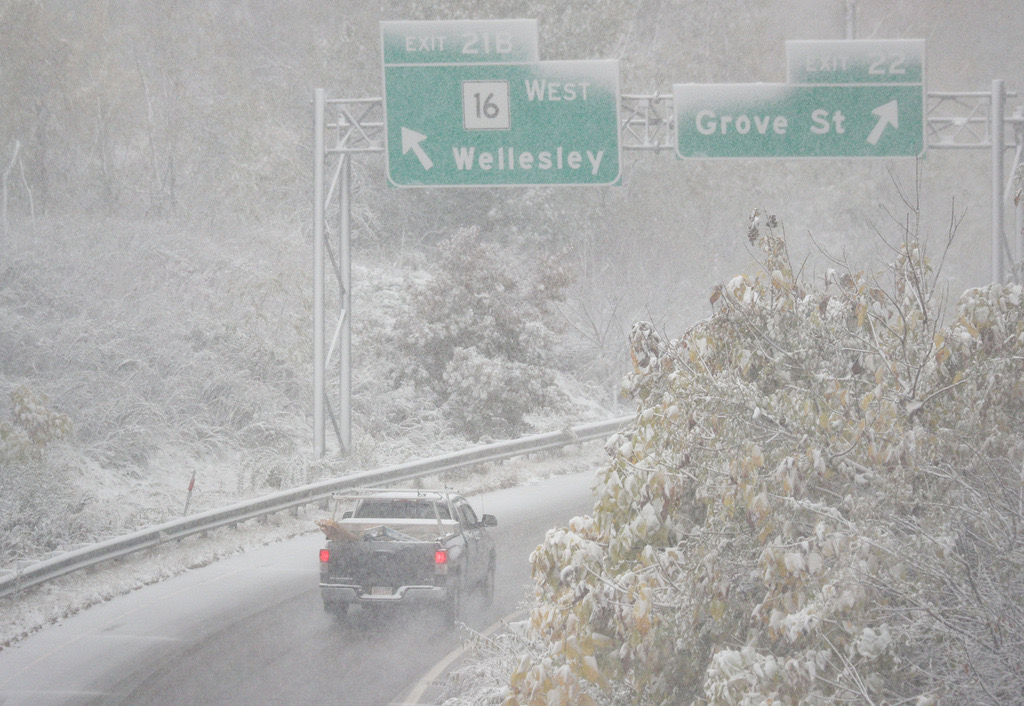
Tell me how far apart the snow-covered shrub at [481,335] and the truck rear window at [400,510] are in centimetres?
1546

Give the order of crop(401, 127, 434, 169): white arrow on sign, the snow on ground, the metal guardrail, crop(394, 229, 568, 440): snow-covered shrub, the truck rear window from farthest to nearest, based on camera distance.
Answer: crop(394, 229, 568, 440): snow-covered shrub, crop(401, 127, 434, 169): white arrow on sign, the metal guardrail, the snow on ground, the truck rear window

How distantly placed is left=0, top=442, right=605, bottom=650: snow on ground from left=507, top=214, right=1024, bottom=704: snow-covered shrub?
868cm

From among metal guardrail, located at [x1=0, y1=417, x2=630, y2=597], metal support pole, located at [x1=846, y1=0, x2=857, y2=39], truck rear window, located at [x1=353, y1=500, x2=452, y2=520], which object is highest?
metal support pole, located at [x1=846, y1=0, x2=857, y2=39]

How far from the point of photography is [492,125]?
709 inches

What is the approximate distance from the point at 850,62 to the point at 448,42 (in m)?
6.78

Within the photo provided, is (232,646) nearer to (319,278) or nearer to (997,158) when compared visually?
(319,278)

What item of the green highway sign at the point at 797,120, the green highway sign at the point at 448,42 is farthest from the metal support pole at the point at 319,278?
the green highway sign at the point at 797,120

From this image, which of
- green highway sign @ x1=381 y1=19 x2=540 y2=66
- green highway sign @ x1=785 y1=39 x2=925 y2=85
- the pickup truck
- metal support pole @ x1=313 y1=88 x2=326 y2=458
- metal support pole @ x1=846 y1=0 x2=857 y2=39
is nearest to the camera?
the pickup truck

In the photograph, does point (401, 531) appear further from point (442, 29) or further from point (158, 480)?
point (158, 480)

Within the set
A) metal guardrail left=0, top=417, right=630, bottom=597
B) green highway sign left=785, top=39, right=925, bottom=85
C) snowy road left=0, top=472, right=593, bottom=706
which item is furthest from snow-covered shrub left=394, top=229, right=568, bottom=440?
snowy road left=0, top=472, right=593, bottom=706

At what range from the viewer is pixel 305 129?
141ft

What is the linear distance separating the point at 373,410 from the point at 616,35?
63.6ft

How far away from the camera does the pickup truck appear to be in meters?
12.1

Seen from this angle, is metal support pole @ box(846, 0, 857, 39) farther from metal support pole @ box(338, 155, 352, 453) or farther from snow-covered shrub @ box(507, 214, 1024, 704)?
snow-covered shrub @ box(507, 214, 1024, 704)
